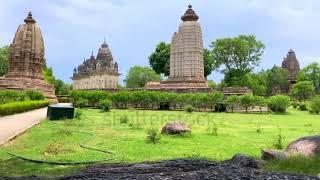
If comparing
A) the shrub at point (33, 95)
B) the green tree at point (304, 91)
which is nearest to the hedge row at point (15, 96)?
the shrub at point (33, 95)

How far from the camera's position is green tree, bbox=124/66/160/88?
8525 centimetres

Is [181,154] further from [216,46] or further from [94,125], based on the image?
[216,46]

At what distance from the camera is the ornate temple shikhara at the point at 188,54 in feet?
144

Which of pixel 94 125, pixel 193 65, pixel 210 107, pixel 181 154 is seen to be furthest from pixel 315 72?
pixel 181 154

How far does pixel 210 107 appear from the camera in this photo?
3616cm

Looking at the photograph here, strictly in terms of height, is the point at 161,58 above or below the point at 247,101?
above

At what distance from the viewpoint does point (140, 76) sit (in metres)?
86.8

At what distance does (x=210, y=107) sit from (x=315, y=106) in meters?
8.12

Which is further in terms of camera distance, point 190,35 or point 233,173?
point 190,35

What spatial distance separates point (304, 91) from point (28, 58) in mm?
39573

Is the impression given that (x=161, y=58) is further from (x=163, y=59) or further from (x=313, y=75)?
(x=313, y=75)

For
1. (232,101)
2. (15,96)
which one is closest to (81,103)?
(15,96)

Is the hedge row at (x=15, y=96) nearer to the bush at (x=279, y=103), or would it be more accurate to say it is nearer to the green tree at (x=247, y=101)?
the green tree at (x=247, y=101)

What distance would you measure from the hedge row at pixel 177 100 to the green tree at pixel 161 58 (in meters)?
27.8
